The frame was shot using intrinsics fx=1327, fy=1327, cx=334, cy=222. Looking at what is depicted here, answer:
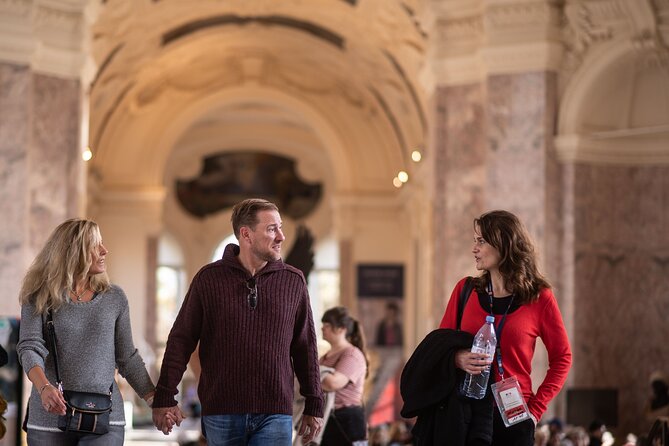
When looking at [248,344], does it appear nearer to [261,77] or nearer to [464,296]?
[464,296]

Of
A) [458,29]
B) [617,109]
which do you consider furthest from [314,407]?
[458,29]

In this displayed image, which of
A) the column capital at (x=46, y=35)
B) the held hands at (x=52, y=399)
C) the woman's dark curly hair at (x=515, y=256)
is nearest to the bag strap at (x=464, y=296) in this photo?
the woman's dark curly hair at (x=515, y=256)

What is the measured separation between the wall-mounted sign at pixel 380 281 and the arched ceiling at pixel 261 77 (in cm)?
266

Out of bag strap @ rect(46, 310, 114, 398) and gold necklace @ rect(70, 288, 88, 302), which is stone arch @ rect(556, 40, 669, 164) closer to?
gold necklace @ rect(70, 288, 88, 302)

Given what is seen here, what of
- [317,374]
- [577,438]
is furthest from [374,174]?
[317,374]

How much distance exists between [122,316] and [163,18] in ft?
66.4

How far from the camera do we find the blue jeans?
20.3 feet

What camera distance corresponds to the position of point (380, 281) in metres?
30.5

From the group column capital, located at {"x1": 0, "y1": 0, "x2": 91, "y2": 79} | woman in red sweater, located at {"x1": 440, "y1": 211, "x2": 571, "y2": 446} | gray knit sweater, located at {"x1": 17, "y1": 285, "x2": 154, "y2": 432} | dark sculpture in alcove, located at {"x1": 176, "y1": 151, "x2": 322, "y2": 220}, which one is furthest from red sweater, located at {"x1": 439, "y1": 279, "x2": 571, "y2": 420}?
dark sculpture in alcove, located at {"x1": 176, "y1": 151, "x2": 322, "y2": 220}

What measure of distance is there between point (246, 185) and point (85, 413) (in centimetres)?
3573

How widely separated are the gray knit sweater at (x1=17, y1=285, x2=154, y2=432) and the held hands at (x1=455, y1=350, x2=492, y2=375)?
166 cm

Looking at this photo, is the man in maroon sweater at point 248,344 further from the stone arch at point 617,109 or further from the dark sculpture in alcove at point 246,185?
the dark sculpture in alcove at point 246,185

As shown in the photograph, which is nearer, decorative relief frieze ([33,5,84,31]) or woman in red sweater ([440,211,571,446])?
woman in red sweater ([440,211,571,446])

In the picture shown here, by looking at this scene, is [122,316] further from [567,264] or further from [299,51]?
[299,51]
